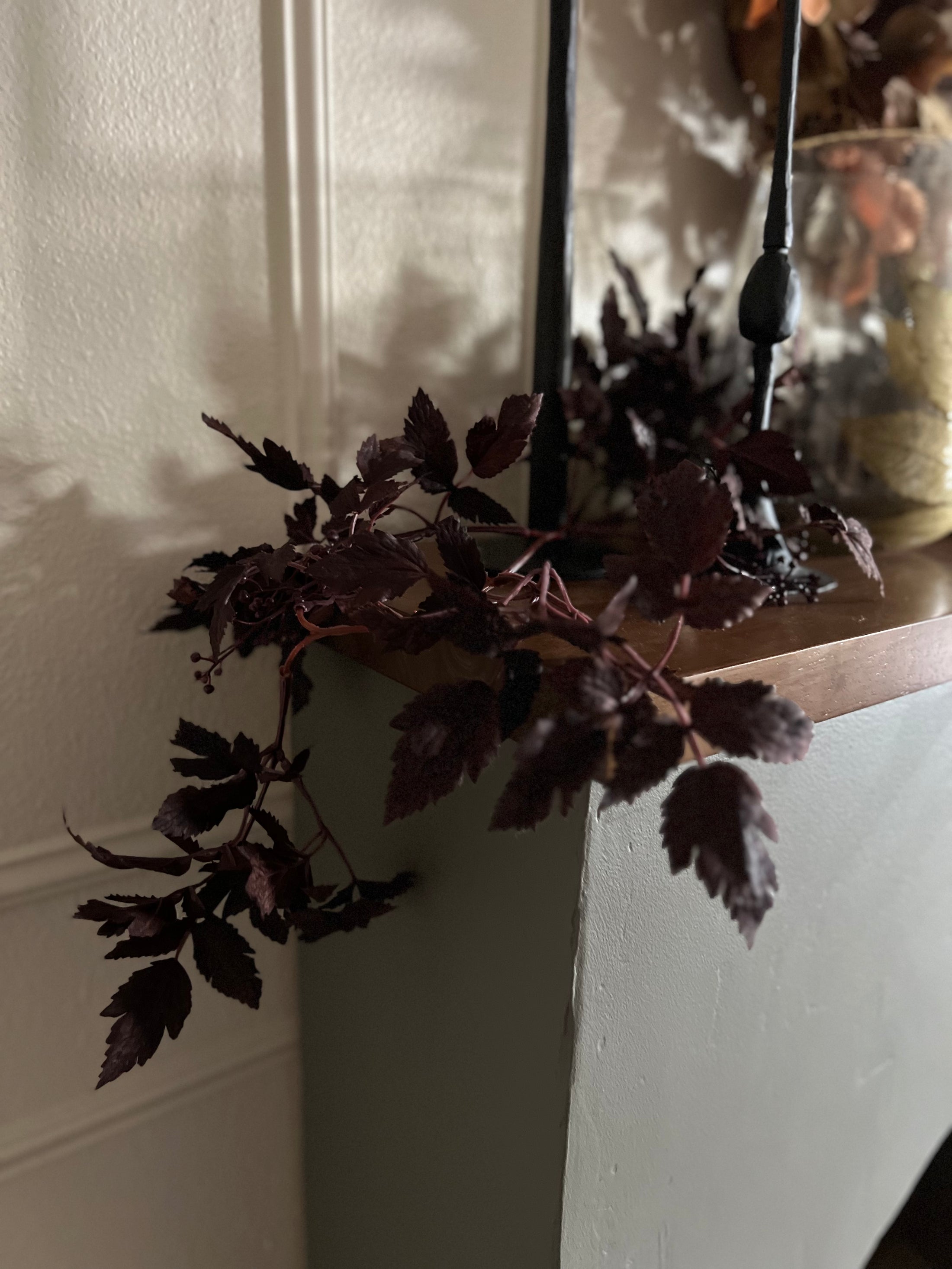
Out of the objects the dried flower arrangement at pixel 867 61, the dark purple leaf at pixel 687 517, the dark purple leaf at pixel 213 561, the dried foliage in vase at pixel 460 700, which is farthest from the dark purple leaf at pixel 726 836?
the dried flower arrangement at pixel 867 61

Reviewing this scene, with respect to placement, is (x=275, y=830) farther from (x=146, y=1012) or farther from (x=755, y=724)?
(x=755, y=724)

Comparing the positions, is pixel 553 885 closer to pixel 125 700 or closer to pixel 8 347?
pixel 125 700

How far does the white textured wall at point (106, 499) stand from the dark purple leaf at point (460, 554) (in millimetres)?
373

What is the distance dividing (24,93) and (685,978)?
0.78m

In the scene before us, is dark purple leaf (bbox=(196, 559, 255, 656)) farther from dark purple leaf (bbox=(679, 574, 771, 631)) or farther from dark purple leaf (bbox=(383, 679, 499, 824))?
dark purple leaf (bbox=(679, 574, 771, 631))

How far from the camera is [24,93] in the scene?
25.6 inches

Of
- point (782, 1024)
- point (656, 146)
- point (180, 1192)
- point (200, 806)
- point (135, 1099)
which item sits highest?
point (656, 146)

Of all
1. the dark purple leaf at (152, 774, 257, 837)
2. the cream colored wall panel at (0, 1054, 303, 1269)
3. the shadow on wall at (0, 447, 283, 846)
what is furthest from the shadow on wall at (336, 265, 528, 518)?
the cream colored wall panel at (0, 1054, 303, 1269)

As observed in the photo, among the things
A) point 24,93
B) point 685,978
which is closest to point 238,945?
point 685,978

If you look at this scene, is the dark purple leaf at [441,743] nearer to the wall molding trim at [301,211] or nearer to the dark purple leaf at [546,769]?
the dark purple leaf at [546,769]

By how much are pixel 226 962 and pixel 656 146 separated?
93 cm

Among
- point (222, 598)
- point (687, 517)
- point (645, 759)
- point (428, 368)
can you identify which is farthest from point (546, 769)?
point (428, 368)

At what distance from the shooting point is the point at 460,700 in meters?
0.45

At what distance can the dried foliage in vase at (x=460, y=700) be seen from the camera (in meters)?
0.38
